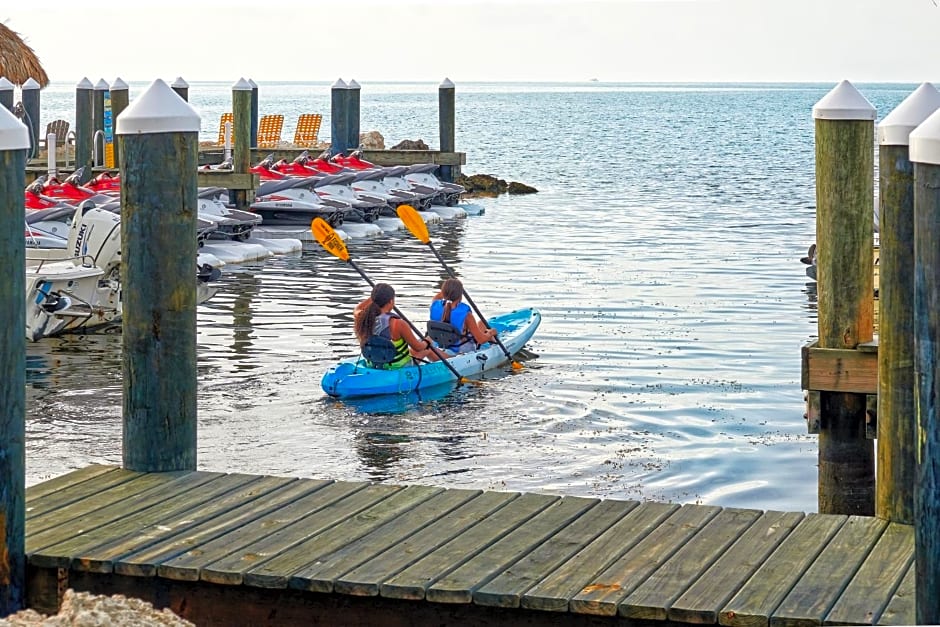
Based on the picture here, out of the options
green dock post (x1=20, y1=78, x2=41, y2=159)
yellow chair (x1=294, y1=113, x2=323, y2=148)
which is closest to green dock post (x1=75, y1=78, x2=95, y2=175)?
green dock post (x1=20, y1=78, x2=41, y2=159)

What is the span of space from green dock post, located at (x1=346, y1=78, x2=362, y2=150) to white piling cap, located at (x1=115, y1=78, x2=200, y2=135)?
22840 mm

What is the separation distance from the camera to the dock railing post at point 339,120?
2884 cm

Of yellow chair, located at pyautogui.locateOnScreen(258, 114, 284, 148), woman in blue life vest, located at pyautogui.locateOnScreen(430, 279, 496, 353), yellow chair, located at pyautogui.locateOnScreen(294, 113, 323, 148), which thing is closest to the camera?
woman in blue life vest, located at pyautogui.locateOnScreen(430, 279, 496, 353)

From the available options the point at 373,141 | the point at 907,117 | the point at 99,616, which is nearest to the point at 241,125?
the point at 907,117

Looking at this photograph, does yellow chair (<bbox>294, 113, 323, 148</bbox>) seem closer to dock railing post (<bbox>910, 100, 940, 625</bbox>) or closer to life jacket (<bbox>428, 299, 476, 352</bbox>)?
life jacket (<bbox>428, 299, 476, 352</bbox>)

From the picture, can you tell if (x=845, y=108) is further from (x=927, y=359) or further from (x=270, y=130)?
(x=270, y=130)

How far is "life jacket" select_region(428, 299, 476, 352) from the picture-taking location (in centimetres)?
1251

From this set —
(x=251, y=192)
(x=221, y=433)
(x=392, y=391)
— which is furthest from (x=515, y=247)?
(x=221, y=433)

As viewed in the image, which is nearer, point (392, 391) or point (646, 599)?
point (646, 599)

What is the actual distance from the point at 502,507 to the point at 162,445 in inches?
56.2

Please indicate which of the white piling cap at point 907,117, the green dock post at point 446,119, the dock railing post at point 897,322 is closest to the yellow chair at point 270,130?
the green dock post at point 446,119

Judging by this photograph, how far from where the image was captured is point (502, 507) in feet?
18.4

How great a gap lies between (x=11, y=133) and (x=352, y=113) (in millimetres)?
24589

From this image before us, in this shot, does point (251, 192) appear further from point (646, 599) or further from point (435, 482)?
point (646, 599)
